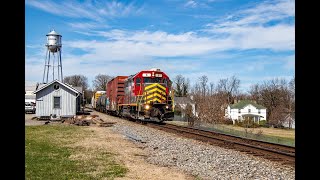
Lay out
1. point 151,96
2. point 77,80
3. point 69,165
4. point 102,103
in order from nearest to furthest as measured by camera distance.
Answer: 1. point 69,165
2. point 151,96
3. point 102,103
4. point 77,80

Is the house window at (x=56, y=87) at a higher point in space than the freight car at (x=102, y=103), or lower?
higher

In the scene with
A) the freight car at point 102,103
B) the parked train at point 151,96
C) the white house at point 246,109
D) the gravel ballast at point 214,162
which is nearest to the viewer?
the gravel ballast at point 214,162

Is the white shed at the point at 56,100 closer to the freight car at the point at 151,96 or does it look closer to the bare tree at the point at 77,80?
the freight car at the point at 151,96

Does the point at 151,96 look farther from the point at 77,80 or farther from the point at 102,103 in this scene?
the point at 77,80

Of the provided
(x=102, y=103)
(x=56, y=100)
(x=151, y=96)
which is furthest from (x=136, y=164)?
(x=102, y=103)

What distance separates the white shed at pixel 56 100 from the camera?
114 ft

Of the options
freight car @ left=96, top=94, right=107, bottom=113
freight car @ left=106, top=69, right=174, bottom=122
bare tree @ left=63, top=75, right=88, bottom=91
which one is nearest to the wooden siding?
freight car @ left=106, top=69, right=174, bottom=122

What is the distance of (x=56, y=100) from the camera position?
35469 mm

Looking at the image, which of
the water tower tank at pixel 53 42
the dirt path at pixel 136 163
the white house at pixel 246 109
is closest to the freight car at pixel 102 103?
the water tower tank at pixel 53 42

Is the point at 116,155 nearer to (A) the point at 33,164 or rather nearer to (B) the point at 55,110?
(A) the point at 33,164

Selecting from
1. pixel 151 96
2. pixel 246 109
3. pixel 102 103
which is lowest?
pixel 246 109

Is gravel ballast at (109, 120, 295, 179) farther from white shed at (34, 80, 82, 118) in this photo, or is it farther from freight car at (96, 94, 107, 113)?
freight car at (96, 94, 107, 113)

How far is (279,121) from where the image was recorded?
72.5 meters
